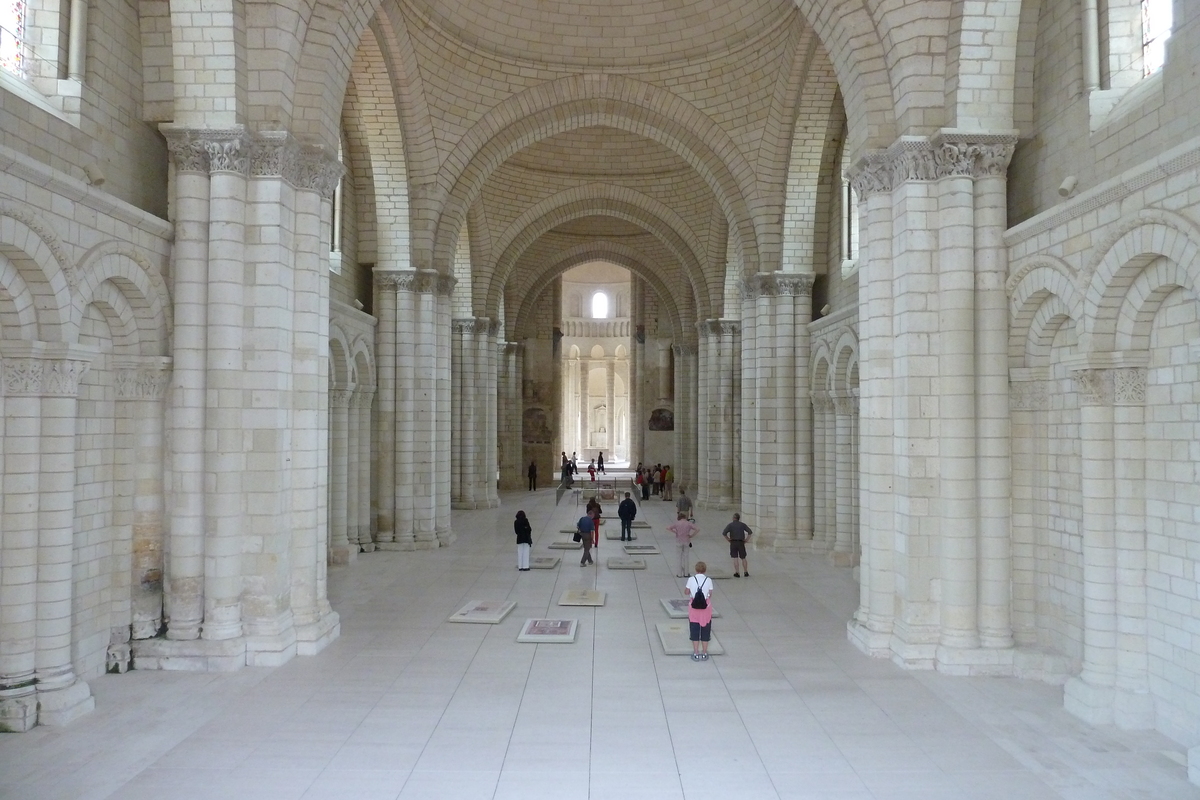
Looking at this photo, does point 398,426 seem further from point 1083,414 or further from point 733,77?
point 1083,414

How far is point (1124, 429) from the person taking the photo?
8.82 meters

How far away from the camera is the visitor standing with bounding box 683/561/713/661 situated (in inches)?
421

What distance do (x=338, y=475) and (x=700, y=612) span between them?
1016cm

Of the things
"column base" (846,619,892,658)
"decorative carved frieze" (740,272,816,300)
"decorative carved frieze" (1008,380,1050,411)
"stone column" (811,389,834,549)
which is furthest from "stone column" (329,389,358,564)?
"decorative carved frieze" (1008,380,1050,411)

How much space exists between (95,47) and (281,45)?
7.20ft

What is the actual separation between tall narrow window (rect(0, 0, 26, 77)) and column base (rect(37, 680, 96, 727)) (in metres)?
6.94

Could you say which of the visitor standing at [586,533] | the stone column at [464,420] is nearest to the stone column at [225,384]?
the visitor standing at [586,533]

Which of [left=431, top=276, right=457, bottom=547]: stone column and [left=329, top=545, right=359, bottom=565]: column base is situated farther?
[left=431, top=276, right=457, bottom=547]: stone column

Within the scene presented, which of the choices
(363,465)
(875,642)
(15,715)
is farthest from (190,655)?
(363,465)

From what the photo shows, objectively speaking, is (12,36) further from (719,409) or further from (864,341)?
(719,409)

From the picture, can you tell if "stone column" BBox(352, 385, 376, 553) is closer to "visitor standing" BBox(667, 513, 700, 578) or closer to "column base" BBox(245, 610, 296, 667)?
"visitor standing" BBox(667, 513, 700, 578)

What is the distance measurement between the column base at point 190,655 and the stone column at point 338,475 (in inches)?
294

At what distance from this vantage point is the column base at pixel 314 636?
36.4ft

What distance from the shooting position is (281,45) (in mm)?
10953
